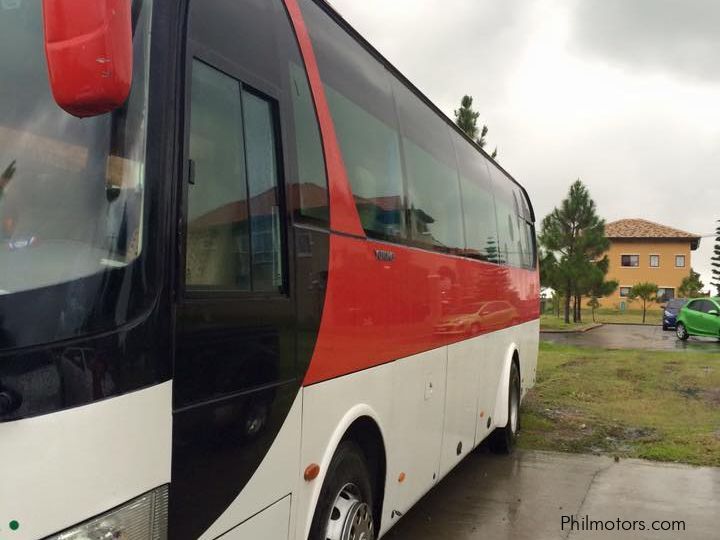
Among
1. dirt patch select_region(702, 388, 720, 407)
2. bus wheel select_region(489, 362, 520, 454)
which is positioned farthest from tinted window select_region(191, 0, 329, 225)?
dirt patch select_region(702, 388, 720, 407)

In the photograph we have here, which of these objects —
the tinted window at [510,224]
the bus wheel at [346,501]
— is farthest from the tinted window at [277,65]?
the tinted window at [510,224]

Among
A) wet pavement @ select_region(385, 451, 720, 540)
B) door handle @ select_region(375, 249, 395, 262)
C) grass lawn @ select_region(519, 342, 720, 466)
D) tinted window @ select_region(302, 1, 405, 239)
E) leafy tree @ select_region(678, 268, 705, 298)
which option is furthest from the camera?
leafy tree @ select_region(678, 268, 705, 298)

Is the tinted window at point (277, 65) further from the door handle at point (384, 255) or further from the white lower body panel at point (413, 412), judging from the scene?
the white lower body panel at point (413, 412)

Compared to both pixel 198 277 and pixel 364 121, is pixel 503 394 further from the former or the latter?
pixel 198 277

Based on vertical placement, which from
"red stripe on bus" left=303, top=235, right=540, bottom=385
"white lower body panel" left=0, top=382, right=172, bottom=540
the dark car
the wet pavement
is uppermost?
"red stripe on bus" left=303, top=235, right=540, bottom=385

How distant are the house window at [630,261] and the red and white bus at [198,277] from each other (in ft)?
242

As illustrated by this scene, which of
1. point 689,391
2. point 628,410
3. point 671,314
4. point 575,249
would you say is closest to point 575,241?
point 575,249

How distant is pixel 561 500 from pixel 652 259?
71.8 metres

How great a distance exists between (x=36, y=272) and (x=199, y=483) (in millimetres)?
837

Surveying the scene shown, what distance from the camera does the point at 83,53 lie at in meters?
1.71

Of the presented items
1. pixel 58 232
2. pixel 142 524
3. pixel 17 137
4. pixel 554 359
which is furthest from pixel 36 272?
pixel 554 359

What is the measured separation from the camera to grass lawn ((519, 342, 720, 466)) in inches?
316

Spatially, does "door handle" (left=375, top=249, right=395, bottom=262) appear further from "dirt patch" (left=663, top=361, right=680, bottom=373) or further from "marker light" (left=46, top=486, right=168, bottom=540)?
"dirt patch" (left=663, top=361, right=680, bottom=373)

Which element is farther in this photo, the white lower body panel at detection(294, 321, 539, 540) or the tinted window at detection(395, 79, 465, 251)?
the tinted window at detection(395, 79, 465, 251)
